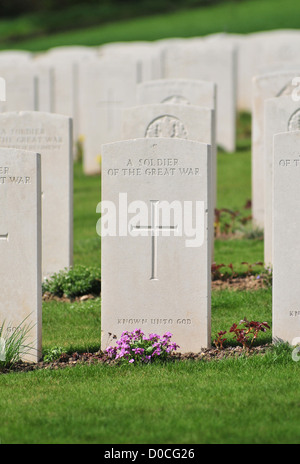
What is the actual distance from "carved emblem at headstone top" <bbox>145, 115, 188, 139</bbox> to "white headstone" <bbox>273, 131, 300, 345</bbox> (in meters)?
2.77

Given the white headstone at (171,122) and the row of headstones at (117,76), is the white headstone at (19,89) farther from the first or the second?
the white headstone at (171,122)

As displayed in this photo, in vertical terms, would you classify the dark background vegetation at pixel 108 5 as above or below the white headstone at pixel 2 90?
above

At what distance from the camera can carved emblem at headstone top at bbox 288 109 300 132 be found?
29.1 ft

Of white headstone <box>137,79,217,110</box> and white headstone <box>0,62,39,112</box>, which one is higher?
white headstone <box>0,62,39,112</box>

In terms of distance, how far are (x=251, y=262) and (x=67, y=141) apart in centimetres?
237

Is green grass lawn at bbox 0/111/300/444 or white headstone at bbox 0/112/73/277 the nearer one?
green grass lawn at bbox 0/111/300/444

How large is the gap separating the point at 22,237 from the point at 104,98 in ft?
30.6

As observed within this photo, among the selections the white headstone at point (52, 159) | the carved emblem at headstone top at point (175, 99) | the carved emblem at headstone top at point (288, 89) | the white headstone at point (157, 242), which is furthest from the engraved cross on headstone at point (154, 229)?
the carved emblem at headstone top at point (175, 99)

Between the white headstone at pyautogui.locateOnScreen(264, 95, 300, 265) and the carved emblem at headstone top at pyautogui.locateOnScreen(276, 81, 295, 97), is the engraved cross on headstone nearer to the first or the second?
the white headstone at pyautogui.locateOnScreen(264, 95, 300, 265)

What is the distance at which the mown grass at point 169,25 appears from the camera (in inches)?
1080

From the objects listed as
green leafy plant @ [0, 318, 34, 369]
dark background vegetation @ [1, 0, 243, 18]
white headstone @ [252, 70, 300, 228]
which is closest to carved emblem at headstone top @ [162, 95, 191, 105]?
white headstone @ [252, 70, 300, 228]

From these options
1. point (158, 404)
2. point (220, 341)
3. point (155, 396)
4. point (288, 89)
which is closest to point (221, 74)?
point (288, 89)

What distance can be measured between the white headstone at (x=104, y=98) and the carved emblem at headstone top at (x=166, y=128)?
19.7ft
